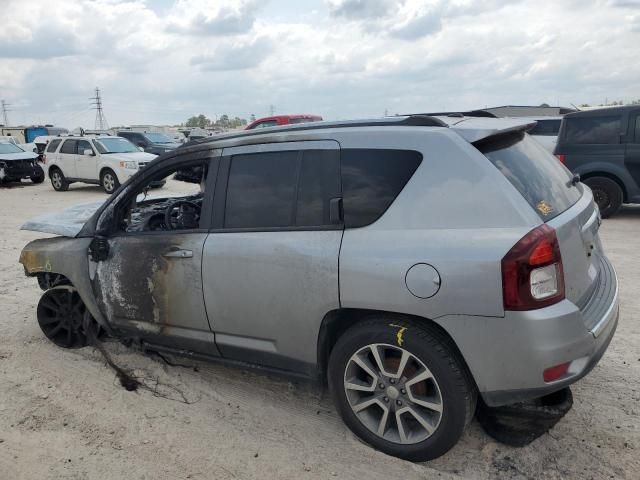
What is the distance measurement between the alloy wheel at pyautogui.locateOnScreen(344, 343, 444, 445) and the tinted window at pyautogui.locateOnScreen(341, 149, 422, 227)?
28.2 inches

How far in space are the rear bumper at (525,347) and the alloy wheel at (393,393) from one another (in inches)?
10.4

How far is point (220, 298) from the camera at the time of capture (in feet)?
10.4

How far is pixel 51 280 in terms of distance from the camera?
437 cm

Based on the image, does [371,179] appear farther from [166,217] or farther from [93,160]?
[93,160]

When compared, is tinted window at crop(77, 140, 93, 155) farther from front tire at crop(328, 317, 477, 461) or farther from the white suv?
front tire at crop(328, 317, 477, 461)

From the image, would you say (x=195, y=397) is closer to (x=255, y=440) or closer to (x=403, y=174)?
(x=255, y=440)

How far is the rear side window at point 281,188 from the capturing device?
2.88 meters

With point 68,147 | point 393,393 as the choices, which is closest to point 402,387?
point 393,393

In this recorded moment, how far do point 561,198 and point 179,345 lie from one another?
103 inches

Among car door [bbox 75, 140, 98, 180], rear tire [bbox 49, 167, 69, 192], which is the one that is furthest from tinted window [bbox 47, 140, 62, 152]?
car door [bbox 75, 140, 98, 180]

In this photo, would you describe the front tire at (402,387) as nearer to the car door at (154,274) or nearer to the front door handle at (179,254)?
the car door at (154,274)

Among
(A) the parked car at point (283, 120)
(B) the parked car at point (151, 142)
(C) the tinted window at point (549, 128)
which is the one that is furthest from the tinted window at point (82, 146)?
(C) the tinted window at point (549, 128)

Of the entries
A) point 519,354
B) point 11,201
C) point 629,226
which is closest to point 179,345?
point 519,354

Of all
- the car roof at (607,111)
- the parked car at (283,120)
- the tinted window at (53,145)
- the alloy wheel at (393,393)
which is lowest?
the alloy wheel at (393,393)
